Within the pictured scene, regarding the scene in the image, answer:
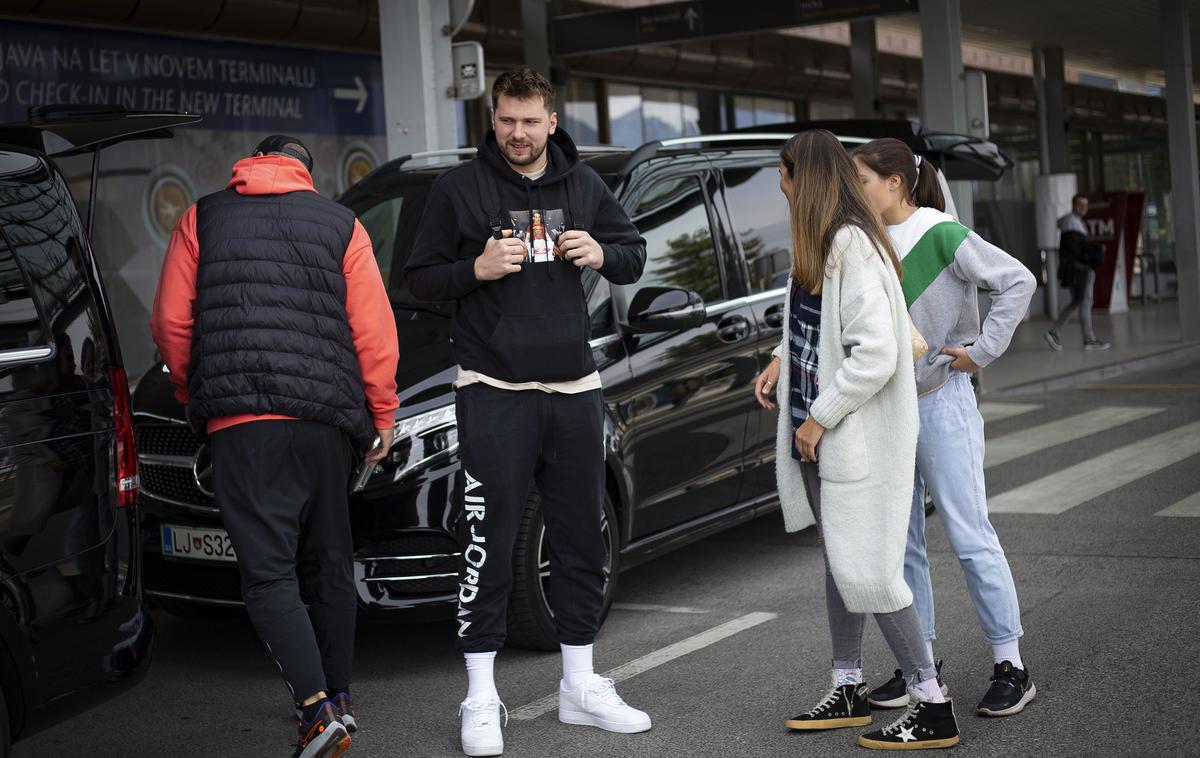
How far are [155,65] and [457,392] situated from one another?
30.3 ft

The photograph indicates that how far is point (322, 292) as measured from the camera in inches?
173

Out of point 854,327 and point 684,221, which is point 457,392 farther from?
point 684,221

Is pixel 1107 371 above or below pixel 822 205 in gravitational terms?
below

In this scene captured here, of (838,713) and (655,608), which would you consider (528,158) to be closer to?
(838,713)

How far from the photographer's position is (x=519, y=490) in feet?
15.1

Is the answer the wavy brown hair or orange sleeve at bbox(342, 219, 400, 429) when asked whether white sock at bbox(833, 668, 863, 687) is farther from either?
orange sleeve at bbox(342, 219, 400, 429)

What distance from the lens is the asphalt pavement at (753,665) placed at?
4.52 metres

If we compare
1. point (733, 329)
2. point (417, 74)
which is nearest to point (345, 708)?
point (733, 329)

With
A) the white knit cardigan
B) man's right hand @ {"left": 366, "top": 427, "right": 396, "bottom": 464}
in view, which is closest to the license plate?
man's right hand @ {"left": 366, "top": 427, "right": 396, "bottom": 464}

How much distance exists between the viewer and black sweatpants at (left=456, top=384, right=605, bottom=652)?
179 inches

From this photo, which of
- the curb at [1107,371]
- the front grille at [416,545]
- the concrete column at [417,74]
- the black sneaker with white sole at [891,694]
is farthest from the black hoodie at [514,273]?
the curb at [1107,371]

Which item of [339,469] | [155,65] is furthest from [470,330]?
[155,65]

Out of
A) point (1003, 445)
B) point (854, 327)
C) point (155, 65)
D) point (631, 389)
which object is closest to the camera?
point (854, 327)

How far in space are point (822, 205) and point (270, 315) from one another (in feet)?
5.43
